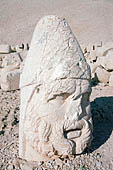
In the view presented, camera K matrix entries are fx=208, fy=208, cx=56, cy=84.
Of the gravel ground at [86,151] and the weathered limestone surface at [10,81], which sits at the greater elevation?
the weathered limestone surface at [10,81]

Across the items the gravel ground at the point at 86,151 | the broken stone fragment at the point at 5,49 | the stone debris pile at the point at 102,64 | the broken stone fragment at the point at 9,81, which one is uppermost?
the broken stone fragment at the point at 5,49

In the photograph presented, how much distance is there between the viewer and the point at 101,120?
4.17 meters

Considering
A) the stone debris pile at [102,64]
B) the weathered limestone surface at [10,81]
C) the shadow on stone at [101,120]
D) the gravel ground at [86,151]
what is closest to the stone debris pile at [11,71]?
the weathered limestone surface at [10,81]

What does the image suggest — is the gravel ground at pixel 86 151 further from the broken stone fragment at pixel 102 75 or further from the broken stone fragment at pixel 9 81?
the broken stone fragment at pixel 102 75

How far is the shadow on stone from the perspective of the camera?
3400 mm

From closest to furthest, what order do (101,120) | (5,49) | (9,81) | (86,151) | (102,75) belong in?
(86,151)
(101,120)
(9,81)
(102,75)
(5,49)

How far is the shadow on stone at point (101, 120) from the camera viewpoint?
11.2 ft

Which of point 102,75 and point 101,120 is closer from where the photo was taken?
point 101,120

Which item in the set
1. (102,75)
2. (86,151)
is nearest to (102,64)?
(102,75)

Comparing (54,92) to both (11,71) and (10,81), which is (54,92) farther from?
(11,71)

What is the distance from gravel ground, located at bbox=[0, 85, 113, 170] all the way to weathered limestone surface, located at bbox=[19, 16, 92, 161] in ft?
0.57

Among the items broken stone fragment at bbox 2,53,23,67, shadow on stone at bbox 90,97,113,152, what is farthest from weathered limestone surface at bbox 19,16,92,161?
broken stone fragment at bbox 2,53,23,67

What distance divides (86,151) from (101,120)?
123 cm

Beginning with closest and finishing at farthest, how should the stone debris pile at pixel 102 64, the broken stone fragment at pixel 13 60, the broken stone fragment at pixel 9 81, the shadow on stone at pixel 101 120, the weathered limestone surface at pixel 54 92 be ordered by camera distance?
the weathered limestone surface at pixel 54 92, the shadow on stone at pixel 101 120, the broken stone fragment at pixel 9 81, the stone debris pile at pixel 102 64, the broken stone fragment at pixel 13 60
